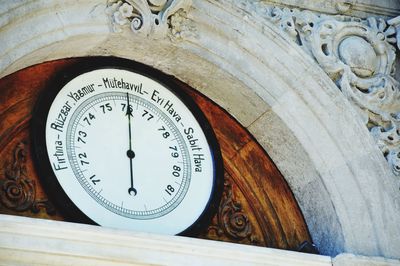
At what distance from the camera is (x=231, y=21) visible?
6582mm

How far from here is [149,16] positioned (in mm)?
6414

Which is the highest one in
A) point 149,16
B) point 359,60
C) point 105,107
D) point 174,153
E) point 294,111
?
point 359,60

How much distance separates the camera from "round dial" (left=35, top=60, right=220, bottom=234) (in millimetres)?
→ 6074

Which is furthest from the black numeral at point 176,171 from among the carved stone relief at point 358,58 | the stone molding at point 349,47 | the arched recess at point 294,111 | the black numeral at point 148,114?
the carved stone relief at point 358,58

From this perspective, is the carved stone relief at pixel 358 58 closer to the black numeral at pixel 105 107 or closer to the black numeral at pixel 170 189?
the black numeral at pixel 105 107

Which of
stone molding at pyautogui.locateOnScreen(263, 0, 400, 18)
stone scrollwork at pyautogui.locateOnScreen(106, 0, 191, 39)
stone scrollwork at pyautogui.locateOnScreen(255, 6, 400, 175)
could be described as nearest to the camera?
stone scrollwork at pyautogui.locateOnScreen(106, 0, 191, 39)

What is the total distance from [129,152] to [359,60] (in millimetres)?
1431

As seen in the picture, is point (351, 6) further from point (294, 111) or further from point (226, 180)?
point (226, 180)

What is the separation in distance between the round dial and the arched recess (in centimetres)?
22

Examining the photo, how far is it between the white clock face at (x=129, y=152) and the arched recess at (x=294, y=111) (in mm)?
217

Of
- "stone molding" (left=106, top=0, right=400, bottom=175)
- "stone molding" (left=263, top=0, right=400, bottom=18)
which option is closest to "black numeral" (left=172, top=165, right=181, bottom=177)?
"stone molding" (left=106, top=0, right=400, bottom=175)

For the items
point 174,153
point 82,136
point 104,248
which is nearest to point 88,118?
point 82,136

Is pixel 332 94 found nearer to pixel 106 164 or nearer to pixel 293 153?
pixel 293 153

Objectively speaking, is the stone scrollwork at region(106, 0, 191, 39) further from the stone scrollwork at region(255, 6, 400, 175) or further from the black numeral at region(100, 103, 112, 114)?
the stone scrollwork at region(255, 6, 400, 175)
